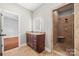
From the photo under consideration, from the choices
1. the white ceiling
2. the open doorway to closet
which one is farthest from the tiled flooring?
the white ceiling

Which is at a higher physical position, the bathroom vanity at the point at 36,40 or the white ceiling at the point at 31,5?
the white ceiling at the point at 31,5

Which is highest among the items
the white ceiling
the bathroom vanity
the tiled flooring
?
the white ceiling

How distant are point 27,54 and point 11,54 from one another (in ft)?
0.72

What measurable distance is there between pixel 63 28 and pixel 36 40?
1.48ft

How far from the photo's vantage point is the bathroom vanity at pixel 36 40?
45.8 inches

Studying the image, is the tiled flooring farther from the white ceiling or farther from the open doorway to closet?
the white ceiling

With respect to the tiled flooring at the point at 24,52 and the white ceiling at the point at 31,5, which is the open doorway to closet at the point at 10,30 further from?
the white ceiling at the point at 31,5

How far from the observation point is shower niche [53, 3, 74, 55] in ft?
3.66

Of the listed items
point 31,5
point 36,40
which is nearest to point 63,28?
point 36,40

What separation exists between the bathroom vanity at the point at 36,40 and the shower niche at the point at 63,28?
180 millimetres

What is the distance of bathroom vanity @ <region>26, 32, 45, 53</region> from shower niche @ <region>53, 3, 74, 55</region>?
0.59ft

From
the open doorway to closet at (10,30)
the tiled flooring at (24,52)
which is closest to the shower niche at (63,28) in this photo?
the tiled flooring at (24,52)

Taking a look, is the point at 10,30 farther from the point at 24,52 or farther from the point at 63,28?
the point at 63,28

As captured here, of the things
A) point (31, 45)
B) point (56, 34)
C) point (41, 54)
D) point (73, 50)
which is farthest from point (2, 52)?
point (73, 50)
